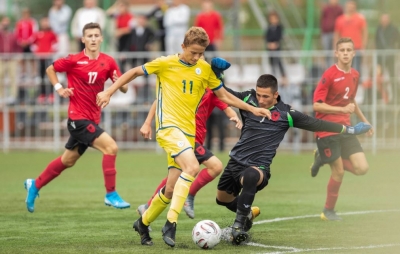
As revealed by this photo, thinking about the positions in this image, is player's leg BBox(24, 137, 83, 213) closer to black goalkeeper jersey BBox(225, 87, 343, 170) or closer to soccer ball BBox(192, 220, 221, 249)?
black goalkeeper jersey BBox(225, 87, 343, 170)

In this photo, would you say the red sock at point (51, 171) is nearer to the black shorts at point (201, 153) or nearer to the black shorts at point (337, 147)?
the black shorts at point (201, 153)

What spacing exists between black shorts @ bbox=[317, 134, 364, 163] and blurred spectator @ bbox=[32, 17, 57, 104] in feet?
38.8

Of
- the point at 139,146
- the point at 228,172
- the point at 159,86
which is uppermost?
the point at 159,86

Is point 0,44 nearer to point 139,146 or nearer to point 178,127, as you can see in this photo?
point 139,146

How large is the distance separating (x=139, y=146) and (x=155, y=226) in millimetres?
11422

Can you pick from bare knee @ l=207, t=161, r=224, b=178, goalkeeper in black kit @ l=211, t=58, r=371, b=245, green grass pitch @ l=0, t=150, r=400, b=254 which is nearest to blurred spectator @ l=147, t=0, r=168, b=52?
green grass pitch @ l=0, t=150, r=400, b=254

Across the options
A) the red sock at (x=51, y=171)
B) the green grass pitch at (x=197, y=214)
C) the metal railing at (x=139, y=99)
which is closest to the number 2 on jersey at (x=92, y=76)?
the red sock at (x=51, y=171)

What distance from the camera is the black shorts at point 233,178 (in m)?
8.93

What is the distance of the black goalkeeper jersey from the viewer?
9023 mm

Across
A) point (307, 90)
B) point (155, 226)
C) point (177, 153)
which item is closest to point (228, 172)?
point (177, 153)

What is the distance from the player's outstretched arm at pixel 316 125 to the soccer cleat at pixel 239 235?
1.29 metres

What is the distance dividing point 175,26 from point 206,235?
45.5 ft

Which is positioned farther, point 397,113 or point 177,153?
point 397,113

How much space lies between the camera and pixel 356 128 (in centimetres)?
927
